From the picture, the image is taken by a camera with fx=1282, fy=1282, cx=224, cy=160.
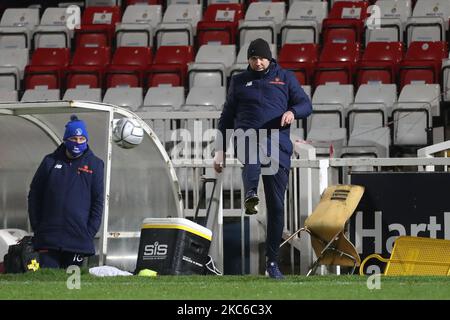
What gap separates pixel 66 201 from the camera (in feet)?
37.8

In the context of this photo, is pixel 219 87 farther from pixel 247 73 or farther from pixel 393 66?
pixel 247 73

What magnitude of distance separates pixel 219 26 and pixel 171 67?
4.45 feet

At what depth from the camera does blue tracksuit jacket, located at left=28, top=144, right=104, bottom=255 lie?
11.5 metres

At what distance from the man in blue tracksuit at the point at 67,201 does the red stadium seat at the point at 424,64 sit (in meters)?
7.68

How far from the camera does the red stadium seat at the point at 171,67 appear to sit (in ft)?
63.4

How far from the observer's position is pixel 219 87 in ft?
59.8

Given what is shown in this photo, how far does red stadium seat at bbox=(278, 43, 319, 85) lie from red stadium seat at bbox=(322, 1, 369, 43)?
333 mm

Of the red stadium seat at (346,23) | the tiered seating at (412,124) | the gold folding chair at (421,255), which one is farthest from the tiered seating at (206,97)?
the gold folding chair at (421,255)

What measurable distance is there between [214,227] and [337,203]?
1.59m

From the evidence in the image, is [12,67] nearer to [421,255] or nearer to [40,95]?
[40,95]

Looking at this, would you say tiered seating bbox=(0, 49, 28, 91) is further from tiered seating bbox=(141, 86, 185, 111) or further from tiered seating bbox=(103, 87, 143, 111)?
tiered seating bbox=(141, 86, 185, 111)

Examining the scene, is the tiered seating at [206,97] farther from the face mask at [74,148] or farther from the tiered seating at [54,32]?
the face mask at [74,148]

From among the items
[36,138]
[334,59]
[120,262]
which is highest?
[334,59]
